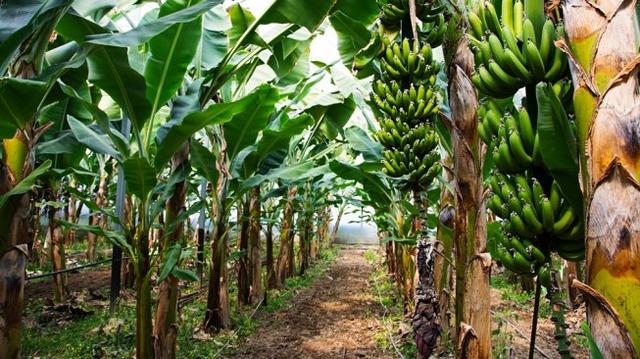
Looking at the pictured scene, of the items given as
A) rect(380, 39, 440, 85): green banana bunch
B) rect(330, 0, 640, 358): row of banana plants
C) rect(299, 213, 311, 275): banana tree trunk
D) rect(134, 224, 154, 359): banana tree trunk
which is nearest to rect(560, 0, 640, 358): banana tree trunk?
rect(330, 0, 640, 358): row of banana plants

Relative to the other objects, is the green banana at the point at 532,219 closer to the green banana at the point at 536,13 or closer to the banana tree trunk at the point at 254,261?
the green banana at the point at 536,13

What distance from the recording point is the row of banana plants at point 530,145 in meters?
0.92

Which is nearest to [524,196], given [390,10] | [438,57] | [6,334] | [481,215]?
[481,215]

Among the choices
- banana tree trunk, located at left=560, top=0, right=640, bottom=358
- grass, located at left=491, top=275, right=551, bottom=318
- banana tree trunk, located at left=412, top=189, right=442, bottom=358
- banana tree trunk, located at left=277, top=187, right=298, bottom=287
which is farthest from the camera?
banana tree trunk, located at left=277, top=187, right=298, bottom=287

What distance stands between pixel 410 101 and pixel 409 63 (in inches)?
6.9

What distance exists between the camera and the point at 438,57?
3482 millimetres

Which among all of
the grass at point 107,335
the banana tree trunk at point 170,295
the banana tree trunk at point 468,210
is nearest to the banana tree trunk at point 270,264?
the grass at point 107,335

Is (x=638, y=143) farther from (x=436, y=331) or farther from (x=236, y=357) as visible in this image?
(x=236, y=357)

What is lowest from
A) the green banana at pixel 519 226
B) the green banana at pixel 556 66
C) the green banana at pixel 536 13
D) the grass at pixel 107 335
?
the grass at pixel 107 335

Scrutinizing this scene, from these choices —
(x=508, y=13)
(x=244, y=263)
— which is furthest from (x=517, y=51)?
(x=244, y=263)

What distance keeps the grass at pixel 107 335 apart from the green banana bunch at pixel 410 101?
2.31m

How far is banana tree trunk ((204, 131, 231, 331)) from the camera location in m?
3.68

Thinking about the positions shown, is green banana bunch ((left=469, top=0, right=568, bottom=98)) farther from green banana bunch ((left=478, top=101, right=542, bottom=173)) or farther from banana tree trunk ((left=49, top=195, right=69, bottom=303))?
banana tree trunk ((left=49, top=195, right=69, bottom=303))

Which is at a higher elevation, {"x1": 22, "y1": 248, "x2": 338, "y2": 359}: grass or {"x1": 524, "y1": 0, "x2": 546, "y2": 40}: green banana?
{"x1": 524, "y1": 0, "x2": 546, "y2": 40}: green banana
